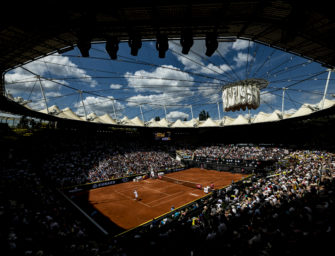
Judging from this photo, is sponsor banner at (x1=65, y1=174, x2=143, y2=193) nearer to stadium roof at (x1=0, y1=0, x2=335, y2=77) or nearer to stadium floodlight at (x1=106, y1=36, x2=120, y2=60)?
stadium roof at (x1=0, y1=0, x2=335, y2=77)

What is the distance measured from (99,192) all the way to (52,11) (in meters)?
24.2

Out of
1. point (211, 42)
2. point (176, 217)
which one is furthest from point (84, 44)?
point (176, 217)

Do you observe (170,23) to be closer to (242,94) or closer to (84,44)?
(84,44)

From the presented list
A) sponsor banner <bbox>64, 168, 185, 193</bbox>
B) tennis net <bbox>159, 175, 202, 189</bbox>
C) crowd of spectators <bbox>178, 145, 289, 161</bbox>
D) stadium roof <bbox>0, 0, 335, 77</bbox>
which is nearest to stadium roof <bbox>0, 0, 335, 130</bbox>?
stadium roof <bbox>0, 0, 335, 77</bbox>

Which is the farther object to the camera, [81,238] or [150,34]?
[81,238]

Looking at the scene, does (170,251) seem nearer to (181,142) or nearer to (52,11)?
(52,11)

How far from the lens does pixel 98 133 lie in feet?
149

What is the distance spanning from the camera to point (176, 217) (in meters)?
13.2

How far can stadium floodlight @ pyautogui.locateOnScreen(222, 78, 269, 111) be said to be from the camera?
1156cm

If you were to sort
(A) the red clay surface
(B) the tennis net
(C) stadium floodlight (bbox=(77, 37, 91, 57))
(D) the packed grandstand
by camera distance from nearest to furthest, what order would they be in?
(C) stadium floodlight (bbox=(77, 37, 91, 57)) → (D) the packed grandstand → (A) the red clay surface → (B) the tennis net

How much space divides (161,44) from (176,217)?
453 inches

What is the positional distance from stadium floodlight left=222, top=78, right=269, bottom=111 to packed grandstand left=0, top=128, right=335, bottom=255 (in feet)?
20.1

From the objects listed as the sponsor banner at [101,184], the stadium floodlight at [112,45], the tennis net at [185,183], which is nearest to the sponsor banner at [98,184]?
the sponsor banner at [101,184]

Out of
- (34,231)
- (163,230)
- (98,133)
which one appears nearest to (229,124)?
(98,133)
